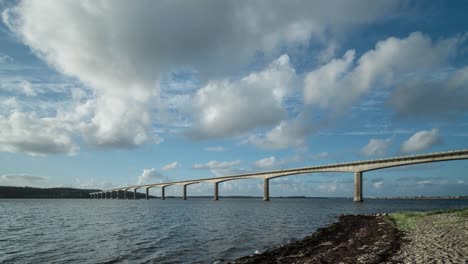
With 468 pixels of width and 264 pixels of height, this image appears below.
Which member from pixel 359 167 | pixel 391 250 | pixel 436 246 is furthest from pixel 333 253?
pixel 359 167

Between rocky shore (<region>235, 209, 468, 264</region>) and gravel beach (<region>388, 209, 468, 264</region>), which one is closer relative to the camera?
gravel beach (<region>388, 209, 468, 264</region>)

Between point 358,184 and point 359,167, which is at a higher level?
point 359,167

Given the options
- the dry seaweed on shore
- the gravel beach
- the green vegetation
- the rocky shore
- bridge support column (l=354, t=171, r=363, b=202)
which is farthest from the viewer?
bridge support column (l=354, t=171, r=363, b=202)

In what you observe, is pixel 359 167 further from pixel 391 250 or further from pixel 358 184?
pixel 391 250

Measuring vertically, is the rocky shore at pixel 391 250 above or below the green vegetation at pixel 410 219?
above

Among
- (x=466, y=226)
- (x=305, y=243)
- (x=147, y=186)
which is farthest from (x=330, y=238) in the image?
(x=147, y=186)

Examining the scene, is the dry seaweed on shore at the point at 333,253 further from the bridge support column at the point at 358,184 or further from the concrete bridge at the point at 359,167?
the bridge support column at the point at 358,184

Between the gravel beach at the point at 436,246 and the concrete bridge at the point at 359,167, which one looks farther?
the concrete bridge at the point at 359,167

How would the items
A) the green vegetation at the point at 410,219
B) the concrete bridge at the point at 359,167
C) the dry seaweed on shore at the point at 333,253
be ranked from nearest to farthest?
the dry seaweed on shore at the point at 333,253 → the green vegetation at the point at 410,219 → the concrete bridge at the point at 359,167

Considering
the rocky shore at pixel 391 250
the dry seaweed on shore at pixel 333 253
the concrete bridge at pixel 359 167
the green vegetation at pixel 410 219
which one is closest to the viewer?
the rocky shore at pixel 391 250

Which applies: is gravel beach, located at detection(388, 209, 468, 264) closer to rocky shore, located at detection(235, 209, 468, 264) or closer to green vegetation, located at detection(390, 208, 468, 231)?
rocky shore, located at detection(235, 209, 468, 264)

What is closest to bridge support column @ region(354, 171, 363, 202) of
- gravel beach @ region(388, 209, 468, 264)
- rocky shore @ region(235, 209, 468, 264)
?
rocky shore @ region(235, 209, 468, 264)

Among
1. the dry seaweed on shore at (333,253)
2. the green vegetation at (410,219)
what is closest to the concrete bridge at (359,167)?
the green vegetation at (410,219)

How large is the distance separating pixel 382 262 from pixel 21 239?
26.8 m
